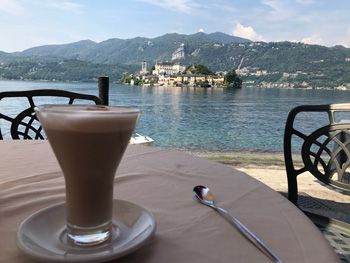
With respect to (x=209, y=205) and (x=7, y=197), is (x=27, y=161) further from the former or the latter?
(x=209, y=205)

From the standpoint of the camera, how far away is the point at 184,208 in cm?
41

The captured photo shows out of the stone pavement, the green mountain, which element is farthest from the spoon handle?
the green mountain

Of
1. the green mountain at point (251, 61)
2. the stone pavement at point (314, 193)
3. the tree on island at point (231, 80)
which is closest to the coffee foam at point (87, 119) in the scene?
the stone pavement at point (314, 193)

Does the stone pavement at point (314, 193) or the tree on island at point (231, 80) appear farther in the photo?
the tree on island at point (231, 80)

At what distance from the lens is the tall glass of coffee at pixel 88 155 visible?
0.27 meters

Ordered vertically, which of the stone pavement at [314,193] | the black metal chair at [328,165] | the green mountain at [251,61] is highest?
the green mountain at [251,61]

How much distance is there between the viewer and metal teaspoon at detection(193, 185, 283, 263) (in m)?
0.29

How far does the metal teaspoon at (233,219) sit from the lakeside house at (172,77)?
154 feet

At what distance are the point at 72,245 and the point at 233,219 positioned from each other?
7.9 inches

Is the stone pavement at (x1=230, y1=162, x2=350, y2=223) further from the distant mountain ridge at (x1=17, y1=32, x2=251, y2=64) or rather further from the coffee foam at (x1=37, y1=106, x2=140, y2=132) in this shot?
the distant mountain ridge at (x1=17, y1=32, x2=251, y2=64)

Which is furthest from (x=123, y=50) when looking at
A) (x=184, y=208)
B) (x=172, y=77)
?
(x=184, y=208)

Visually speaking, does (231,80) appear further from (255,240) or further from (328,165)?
(255,240)

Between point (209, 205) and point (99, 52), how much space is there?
105 metres

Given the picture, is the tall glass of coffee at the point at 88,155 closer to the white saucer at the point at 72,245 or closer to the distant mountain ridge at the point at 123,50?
the white saucer at the point at 72,245
